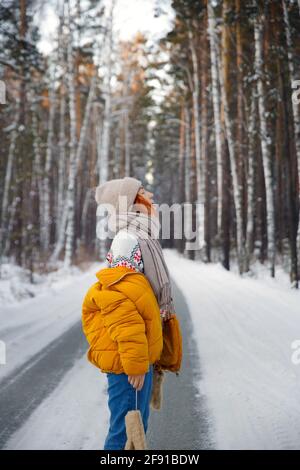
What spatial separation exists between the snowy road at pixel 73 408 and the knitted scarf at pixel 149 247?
1.36 metres

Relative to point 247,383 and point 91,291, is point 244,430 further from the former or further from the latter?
point 91,291

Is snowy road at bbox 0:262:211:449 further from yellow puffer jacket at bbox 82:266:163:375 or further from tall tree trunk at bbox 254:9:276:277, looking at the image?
tall tree trunk at bbox 254:9:276:277

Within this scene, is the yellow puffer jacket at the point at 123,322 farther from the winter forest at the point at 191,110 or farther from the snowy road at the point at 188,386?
the winter forest at the point at 191,110

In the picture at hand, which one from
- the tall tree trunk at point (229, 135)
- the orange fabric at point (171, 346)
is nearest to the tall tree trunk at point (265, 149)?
the tall tree trunk at point (229, 135)

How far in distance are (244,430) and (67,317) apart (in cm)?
548

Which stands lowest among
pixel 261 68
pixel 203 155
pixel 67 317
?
pixel 67 317

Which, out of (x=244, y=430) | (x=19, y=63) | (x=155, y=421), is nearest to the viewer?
(x=244, y=430)

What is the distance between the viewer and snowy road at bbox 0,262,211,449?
10.4 ft

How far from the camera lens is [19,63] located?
12.6 meters

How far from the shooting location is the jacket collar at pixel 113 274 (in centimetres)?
222

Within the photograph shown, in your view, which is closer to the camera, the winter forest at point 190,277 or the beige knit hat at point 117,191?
the beige knit hat at point 117,191

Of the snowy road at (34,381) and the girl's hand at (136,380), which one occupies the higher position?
the girl's hand at (136,380)

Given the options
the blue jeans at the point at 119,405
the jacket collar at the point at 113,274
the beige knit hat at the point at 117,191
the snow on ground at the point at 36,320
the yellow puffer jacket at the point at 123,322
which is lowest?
the snow on ground at the point at 36,320

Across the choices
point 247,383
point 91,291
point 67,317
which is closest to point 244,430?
point 247,383
